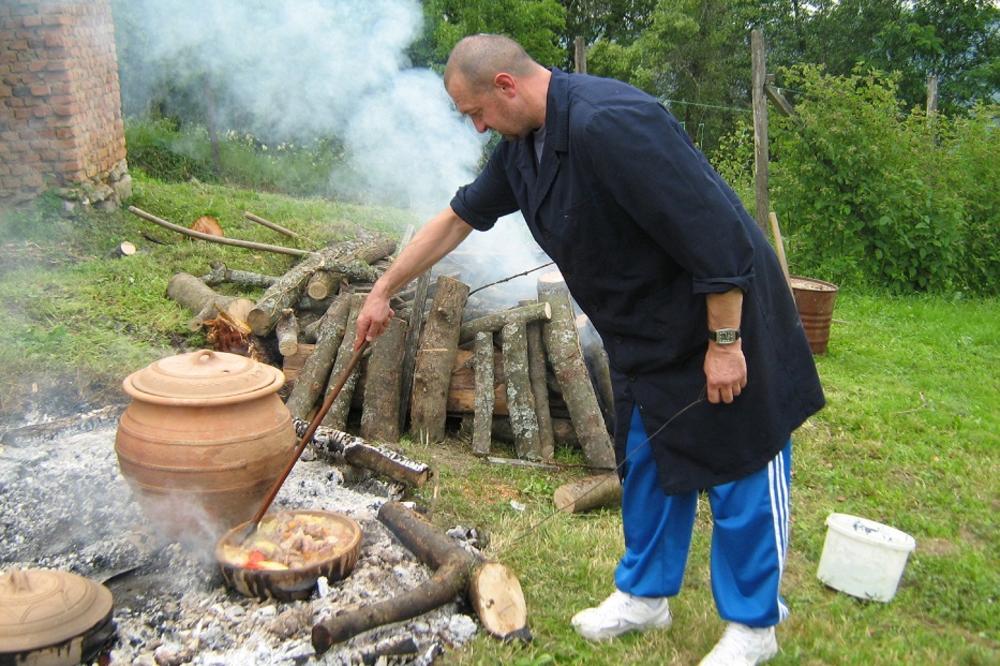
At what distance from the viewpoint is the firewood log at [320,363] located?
5535 mm

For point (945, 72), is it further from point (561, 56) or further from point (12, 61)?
point (12, 61)

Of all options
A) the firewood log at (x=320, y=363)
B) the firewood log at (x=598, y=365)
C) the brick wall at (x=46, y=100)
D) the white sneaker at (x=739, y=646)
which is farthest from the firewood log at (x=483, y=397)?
the brick wall at (x=46, y=100)

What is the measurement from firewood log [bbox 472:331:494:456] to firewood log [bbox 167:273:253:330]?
6.32 feet

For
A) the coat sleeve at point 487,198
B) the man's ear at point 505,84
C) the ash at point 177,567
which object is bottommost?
the ash at point 177,567

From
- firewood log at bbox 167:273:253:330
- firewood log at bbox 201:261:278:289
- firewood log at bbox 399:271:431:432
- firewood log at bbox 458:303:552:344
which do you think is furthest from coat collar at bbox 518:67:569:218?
firewood log at bbox 201:261:278:289

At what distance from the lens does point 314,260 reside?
22.4 feet

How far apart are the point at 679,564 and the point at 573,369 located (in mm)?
2351

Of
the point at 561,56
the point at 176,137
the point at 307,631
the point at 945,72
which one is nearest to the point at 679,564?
the point at 307,631

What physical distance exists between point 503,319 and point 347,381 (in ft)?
3.53

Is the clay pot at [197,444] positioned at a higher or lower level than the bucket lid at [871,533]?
higher

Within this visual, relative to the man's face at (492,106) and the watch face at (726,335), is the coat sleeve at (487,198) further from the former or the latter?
the watch face at (726,335)

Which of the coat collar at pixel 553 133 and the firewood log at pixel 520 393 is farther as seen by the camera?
the firewood log at pixel 520 393

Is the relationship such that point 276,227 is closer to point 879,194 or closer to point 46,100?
point 46,100

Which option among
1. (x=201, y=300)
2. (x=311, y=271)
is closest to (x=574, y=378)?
(x=311, y=271)
